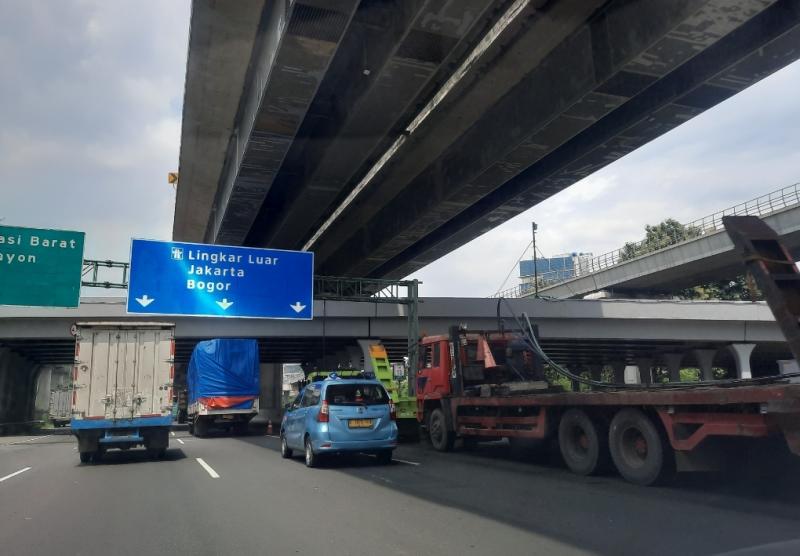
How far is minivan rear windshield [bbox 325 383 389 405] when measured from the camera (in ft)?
44.6

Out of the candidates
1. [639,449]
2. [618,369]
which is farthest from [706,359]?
[639,449]

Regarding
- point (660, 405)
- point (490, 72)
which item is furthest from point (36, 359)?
point (660, 405)

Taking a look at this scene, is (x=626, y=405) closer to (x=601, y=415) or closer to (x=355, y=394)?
(x=601, y=415)

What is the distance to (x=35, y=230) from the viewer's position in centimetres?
2073

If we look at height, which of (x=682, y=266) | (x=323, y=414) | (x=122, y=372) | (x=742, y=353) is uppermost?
(x=682, y=266)

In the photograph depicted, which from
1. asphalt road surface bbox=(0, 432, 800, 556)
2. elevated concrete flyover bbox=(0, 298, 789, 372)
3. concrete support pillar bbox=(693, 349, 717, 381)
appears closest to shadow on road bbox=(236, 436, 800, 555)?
asphalt road surface bbox=(0, 432, 800, 556)

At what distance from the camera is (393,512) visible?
332 inches

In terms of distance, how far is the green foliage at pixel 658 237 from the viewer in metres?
59.4

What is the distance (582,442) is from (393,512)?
494 centimetres

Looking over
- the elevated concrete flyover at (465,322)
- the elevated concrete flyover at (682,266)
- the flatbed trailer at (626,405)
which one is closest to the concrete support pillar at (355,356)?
the elevated concrete flyover at (465,322)

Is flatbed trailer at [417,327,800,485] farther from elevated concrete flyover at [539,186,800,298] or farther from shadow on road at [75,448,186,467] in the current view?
elevated concrete flyover at [539,186,800,298]

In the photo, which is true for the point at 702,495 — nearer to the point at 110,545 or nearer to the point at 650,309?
the point at 110,545

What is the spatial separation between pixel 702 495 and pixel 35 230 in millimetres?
20242

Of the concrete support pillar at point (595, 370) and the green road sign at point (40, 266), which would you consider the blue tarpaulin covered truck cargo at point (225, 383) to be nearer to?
the green road sign at point (40, 266)
